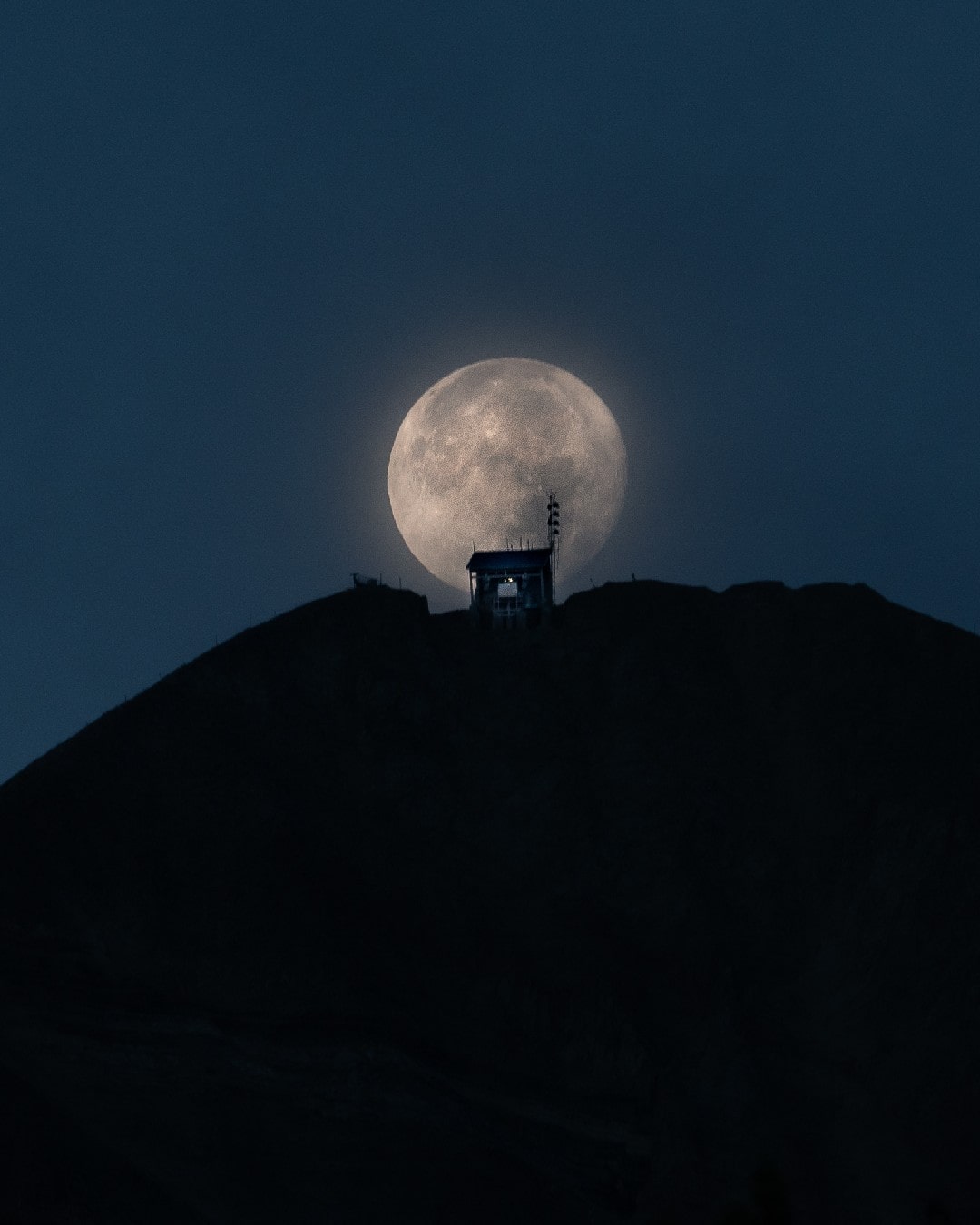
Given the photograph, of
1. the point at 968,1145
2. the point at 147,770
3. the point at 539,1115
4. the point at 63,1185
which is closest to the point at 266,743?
the point at 147,770

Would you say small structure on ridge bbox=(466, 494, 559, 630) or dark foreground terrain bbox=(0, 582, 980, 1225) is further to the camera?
small structure on ridge bbox=(466, 494, 559, 630)

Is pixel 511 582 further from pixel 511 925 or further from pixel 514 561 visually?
pixel 511 925

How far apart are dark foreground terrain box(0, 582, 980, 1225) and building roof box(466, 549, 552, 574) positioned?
12.4 ft

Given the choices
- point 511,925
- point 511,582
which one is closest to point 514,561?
point 511,582

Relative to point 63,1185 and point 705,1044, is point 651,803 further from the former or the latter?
point 63,1185

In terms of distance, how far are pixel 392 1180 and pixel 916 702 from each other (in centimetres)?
3687

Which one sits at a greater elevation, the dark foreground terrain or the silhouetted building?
the silhouetted building

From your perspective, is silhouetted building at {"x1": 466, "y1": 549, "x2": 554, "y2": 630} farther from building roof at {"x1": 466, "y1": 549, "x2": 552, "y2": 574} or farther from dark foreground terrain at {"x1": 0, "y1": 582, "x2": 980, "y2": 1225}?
dark foreground terrain at {"x1": 0, "y1": 582, "x2": 980, "y2": 1225}

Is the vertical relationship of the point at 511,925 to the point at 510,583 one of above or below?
below

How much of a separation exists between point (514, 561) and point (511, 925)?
2656cm

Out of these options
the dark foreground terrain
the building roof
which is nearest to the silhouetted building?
the building roof

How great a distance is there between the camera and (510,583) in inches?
3664

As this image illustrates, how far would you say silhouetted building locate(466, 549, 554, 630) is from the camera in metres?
92.1

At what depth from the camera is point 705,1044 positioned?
67.3m
